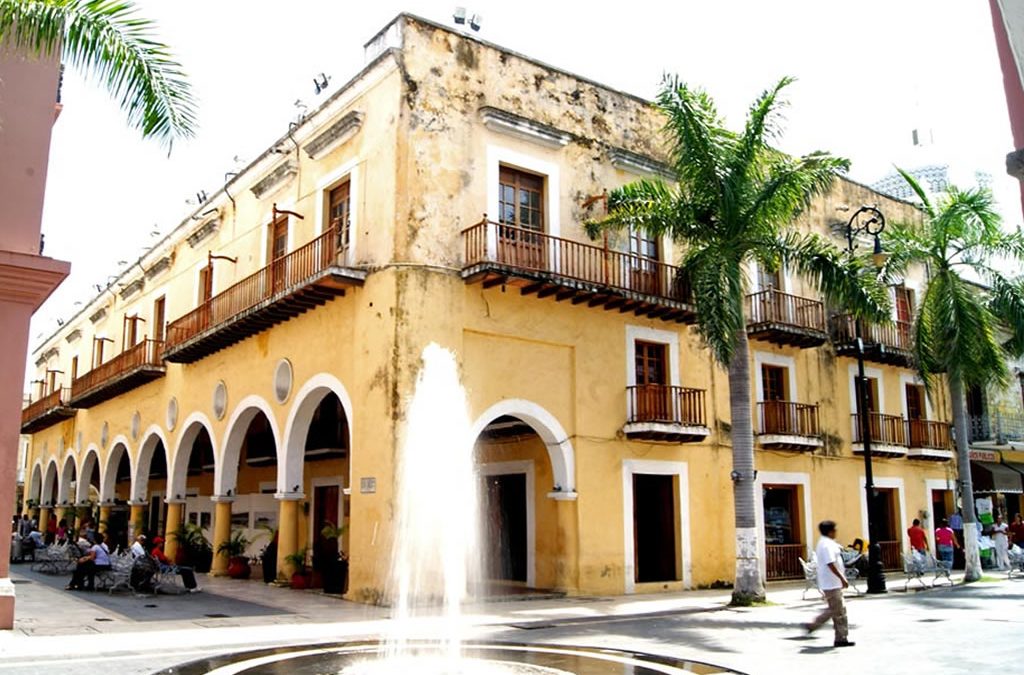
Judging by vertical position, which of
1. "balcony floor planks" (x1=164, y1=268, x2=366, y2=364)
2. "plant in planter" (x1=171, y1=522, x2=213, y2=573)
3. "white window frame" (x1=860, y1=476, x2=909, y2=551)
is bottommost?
"plant in planter" (x1=171, y1=522, x2=213, y2=573)

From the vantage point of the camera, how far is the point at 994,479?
83.0ft

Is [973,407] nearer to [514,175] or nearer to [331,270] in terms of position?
[514,175]

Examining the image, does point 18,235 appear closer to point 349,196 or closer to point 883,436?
point 349,196

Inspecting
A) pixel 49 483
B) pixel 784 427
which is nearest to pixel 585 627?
pixel 784 427

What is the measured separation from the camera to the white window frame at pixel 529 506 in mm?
17547

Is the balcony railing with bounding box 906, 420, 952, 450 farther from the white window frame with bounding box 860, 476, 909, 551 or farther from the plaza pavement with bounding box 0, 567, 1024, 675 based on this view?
the plaza pavement with bounding box 0, 567, 1024, 675

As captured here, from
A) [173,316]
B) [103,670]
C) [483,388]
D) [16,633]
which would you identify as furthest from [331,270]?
[173,316]

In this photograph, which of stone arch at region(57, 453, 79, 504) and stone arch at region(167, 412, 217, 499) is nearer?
stone arch at region(167, 412, 217, 499)

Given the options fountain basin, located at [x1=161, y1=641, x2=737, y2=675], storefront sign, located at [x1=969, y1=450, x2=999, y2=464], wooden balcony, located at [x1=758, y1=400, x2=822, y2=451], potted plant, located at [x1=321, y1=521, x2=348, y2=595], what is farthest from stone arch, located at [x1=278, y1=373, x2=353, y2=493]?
storefront sign, located at [x1=969, y1=450, x2=999, y2=464]

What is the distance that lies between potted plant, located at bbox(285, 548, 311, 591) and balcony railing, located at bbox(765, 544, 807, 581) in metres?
9.69

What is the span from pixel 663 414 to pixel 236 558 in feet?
32.7

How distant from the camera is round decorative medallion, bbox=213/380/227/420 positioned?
68.8 ft

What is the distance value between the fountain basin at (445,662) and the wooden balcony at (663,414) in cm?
771

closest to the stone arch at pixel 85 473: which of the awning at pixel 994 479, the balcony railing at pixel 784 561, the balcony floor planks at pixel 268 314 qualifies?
the balcony floor planks at pixel 268 314
